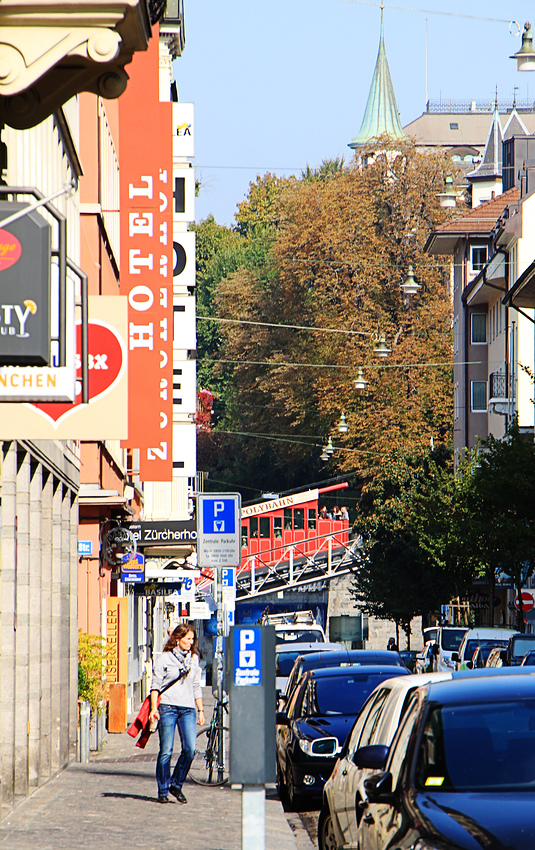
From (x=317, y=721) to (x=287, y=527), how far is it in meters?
55.2

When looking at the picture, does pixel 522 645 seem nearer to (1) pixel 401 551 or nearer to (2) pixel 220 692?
(2) pixel 220 692

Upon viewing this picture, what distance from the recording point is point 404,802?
7070 mm

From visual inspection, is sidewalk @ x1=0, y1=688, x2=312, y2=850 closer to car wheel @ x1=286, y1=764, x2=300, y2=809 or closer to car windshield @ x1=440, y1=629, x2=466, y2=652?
car wheel @ x1=286, y1=764, x2=300, y2=809

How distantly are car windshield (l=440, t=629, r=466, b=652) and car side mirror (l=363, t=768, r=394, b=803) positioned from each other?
32.4m

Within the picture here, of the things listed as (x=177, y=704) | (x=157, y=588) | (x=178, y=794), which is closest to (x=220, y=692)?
(x=177, y=704)

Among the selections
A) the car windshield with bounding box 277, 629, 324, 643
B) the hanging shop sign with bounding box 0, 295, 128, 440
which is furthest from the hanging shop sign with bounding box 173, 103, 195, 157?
the hanging shop sign with bounding box 0, 295, 128, 440

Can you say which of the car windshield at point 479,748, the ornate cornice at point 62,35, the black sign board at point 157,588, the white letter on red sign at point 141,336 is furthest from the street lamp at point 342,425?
the ornate cornice at point 62,35

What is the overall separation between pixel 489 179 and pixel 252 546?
86.6 feet

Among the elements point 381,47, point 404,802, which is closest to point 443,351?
point 404,802

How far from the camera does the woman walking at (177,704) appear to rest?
564 inches

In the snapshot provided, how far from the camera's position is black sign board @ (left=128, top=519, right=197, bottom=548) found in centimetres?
3203

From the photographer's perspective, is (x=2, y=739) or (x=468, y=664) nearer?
(x=2, y=739)

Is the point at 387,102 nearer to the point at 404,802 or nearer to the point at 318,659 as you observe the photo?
the point at 318,659

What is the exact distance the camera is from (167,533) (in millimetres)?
32500
